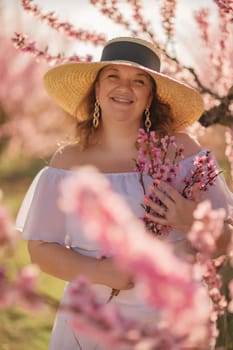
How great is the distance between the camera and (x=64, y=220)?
271 centimetres

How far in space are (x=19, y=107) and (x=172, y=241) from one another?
474 inches

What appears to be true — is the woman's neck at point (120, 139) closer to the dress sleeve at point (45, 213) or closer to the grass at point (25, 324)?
the dress sleeve at point (45, 213)

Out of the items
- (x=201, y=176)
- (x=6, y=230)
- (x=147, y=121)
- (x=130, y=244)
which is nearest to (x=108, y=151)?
(x=147, y=121)

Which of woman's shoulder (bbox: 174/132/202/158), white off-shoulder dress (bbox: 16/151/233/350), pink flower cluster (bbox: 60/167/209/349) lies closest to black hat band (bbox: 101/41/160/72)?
woman's shoulder (bbox: 174/132/202/158)

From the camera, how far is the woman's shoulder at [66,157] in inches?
110

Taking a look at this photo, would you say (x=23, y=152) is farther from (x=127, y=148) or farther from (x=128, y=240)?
(x=128, y=240)

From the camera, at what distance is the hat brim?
2834 millimetres

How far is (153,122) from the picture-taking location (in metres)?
2.83

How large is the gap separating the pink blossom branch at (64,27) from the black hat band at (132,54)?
110cm

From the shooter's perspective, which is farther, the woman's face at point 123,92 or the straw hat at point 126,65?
the straw hat at point 126,65

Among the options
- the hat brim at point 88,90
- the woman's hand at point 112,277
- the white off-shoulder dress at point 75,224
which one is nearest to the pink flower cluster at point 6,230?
the woman's hand at point 112,277

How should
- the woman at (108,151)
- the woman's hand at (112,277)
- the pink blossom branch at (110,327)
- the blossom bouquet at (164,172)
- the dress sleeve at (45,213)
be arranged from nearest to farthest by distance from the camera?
the pink blossom branch at (110,327), the blossom bouquet at (164,172), the woman's hand at (112,277), the woman at (108,151), the dress sleeve at (45,213)

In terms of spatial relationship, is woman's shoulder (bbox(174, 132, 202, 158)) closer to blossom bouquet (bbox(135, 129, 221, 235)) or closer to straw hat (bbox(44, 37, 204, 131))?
straw hat (bbox(44, 37, 204, 131))

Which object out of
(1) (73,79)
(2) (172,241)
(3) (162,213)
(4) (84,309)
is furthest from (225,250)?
(4) (84,309)
